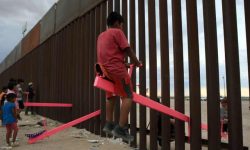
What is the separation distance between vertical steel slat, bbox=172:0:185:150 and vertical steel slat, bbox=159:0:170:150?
26 cm

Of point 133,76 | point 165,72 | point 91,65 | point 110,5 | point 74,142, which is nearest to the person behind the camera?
point 165,72

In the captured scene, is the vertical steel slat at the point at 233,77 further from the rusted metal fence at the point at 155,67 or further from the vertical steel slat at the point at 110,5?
the vertical steel slat at the point at 110,5

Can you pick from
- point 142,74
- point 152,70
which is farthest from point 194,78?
point 142,74

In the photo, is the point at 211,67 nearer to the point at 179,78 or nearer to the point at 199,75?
the point at 199,75

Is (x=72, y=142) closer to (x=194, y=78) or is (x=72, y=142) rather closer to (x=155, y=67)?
(x=155, y=67)

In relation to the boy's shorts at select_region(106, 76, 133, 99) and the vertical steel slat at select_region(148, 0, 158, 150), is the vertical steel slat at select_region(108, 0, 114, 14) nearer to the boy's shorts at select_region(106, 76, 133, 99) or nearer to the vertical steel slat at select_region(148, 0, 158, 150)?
the vertical steel slat at select_region(148, 0, 158, 150)

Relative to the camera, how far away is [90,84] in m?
8.73

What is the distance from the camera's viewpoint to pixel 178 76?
5.41m

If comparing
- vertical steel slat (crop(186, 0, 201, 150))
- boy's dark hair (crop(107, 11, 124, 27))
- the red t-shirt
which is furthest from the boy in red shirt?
vertical steel slat (crop(186, 0, 201, 150))

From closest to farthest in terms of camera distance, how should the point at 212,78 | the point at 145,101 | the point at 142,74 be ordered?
1. the point at 145,101
2. the point at 212,78
3. the point at 142,74

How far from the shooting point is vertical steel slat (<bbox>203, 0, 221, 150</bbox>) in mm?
4773

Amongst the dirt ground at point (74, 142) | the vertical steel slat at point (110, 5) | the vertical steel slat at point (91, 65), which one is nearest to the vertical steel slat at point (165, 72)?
the dirt ground at point (74, 142)

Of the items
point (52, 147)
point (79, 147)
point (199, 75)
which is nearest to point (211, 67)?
point (199, 75)

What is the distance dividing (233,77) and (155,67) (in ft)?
5.77
